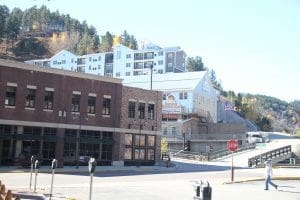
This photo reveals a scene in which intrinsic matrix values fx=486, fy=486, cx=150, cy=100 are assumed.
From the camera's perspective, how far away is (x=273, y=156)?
197 feet

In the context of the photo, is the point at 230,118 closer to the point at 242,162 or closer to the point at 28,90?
the point at 242,162

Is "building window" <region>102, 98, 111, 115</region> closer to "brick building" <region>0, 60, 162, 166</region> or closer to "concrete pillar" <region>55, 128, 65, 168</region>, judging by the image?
"brick building" <region>0, 60, 162, 166</region>

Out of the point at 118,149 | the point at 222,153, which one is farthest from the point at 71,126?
the point at 222,153

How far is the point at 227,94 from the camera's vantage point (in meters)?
A: 180

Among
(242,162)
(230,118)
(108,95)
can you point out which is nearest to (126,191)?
(108,95)

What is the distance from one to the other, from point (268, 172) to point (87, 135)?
23.1m

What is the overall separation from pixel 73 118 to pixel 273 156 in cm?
2758

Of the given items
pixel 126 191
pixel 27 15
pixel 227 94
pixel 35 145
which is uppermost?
pixel 27 15

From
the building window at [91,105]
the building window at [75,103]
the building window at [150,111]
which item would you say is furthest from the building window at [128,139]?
the building window at [75,103]

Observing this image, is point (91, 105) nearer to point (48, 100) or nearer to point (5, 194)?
point (48, 100)

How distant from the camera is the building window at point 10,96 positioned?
133 ft

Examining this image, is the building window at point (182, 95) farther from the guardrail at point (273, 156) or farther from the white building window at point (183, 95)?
the guardrail at point (273, 156)

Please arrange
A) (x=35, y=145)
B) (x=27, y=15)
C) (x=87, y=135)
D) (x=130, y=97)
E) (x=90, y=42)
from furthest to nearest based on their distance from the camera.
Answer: (x=27, y=15) < (x=90, y=42) < (x=130, y=97) < (x=87, y=135) < (x=35, y=145)

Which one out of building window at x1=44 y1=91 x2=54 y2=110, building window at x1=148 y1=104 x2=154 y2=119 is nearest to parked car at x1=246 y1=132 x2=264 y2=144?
building window at x1=148 y1=104 x2=154 y2=119
